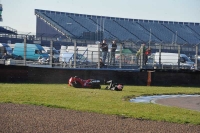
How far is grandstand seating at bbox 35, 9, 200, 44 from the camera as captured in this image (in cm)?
6259

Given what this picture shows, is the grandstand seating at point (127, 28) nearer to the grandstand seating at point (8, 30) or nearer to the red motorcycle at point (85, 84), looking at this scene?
the grandstand seating at point (8, 30)

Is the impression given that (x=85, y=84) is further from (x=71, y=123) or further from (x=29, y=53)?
(x=71, y=123)

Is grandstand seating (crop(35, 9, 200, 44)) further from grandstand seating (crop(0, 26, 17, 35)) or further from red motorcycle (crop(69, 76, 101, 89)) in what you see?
red motorcycle (crop(69, 76, 101, 89))

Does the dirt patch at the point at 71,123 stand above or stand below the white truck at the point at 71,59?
below

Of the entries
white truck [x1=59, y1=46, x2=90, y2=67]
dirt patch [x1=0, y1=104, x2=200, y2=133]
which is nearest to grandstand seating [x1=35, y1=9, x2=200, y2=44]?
white truck [x1=59, y1=46, x2=90, y2=67]

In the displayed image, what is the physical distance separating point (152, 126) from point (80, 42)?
98.6 feet

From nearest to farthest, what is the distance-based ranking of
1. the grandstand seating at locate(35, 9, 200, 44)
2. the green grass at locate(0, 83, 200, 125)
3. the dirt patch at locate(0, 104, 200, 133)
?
the dirt patch at locate(0, 104, 200, 133) < the green grass at locate(0, 83, 200, 125) < the grandstand seating at locate(35, 9, 200, 44)

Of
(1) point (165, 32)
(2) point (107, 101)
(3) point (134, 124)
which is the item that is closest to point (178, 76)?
(2) point (107, 101)

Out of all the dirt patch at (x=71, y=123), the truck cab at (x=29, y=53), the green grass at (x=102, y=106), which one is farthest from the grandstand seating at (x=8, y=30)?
the dirt patch at (x=71, y=123)

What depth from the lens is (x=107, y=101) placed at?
11727 millimetres

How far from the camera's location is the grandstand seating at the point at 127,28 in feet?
205

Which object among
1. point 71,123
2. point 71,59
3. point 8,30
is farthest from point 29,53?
point 8,30

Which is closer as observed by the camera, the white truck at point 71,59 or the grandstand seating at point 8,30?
the white truck at point 71,59

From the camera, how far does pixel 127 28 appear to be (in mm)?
68688
